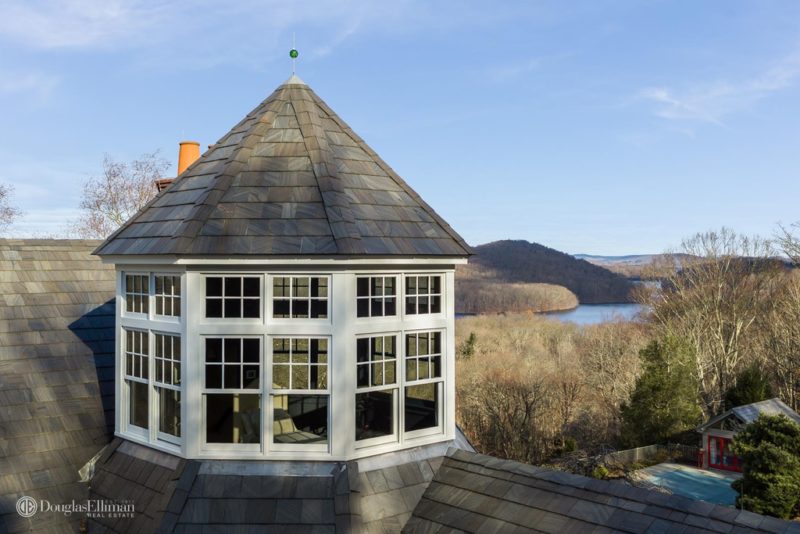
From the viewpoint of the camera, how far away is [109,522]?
6.26 metres

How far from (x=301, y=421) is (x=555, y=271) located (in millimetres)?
103415

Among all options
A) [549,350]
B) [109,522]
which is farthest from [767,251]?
[109,522]

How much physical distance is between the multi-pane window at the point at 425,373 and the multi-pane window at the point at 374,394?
20 centimetres

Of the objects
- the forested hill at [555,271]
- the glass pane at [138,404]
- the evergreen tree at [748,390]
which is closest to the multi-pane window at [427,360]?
the glass pane at [138,404]

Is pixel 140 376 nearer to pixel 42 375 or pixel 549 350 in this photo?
pixel 42 375

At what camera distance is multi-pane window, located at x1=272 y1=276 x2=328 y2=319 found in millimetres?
6039

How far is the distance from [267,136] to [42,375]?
3977mm

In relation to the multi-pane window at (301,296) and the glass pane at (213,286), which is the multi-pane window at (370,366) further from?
the glass pane at (213,286)

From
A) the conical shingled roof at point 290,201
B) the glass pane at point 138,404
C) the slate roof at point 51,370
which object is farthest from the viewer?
the glass pane at point 138,404

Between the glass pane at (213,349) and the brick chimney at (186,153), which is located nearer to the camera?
the glass pane at (213,349)

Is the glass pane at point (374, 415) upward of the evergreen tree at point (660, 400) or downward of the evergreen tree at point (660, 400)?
upward

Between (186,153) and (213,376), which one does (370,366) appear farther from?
(186,153)

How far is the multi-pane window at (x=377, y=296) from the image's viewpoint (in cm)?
626

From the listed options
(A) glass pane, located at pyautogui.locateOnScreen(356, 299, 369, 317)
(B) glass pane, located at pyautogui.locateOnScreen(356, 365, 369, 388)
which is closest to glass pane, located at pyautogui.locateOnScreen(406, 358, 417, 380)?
(B) glass pane, located at pyautogui.locateOnScreen(356, 365, 369, 388)
